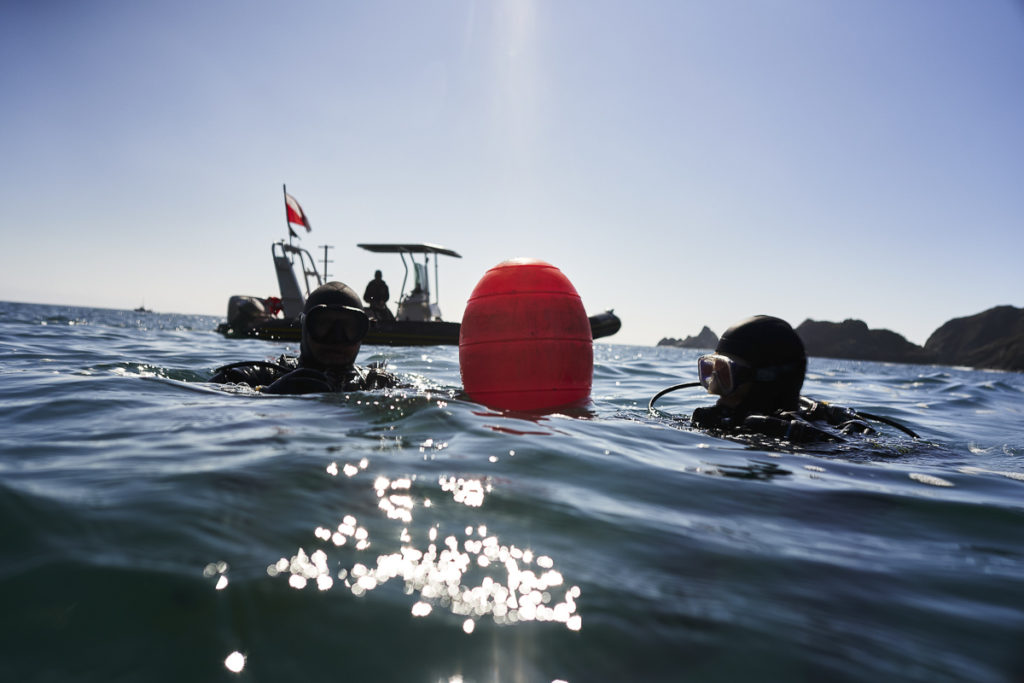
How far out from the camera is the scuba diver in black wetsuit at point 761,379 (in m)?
4.71

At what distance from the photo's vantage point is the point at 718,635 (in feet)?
5.12

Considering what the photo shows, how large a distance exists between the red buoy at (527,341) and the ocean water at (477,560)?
1191 mm

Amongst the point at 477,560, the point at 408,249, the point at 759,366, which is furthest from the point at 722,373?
the point at 408,249

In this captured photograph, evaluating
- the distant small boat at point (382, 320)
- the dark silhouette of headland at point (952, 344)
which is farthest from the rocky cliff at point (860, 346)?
the distant small boat at point (382, 320)

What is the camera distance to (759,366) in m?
4.75

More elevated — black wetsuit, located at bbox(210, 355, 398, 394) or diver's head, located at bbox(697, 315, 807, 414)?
diver's head, located at bbox(697, 315, 807, 414)

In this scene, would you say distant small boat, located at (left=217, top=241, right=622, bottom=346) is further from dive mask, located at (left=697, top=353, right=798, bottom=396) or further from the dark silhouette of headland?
the dark silhouette of headland

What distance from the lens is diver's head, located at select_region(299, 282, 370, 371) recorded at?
5.27 metres

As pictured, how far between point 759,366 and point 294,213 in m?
27.1

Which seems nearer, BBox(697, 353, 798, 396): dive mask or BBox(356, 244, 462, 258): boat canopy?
BBox(697, 353, 798, 396): dive mask

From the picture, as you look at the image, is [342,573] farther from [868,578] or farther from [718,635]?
[868,578]

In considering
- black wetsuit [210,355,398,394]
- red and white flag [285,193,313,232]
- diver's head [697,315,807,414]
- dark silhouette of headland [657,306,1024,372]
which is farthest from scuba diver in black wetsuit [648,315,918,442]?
dark silhouette of headland [657,306,1024,372]

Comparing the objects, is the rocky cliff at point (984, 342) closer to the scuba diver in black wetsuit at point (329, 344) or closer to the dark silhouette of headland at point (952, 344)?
the dark silhouette of headland at point (952, 344)

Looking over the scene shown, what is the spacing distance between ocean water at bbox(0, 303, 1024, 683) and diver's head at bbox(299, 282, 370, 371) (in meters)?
1.60
